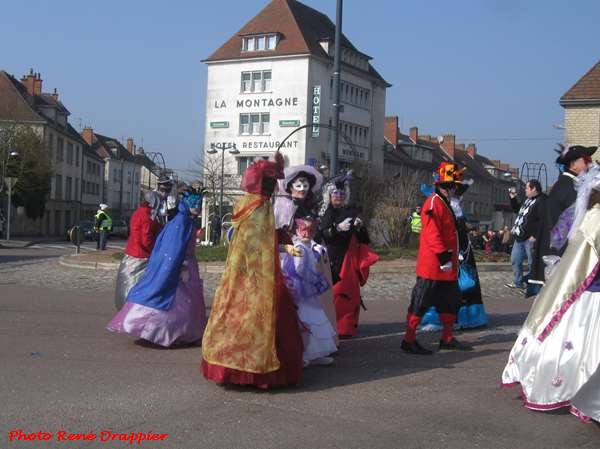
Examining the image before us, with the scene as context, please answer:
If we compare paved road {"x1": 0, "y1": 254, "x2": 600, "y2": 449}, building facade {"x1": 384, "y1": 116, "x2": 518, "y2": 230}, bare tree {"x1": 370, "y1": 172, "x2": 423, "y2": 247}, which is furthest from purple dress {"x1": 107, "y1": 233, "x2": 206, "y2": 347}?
building facade {"x1": 384, "y1": 116, "x2": 518, "y2": 230}

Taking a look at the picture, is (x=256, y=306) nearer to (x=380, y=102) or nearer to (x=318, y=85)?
(x=318, y=85)

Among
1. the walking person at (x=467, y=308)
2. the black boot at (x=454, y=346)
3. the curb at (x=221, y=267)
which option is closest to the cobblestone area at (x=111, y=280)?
the curb at (x=221, y=267)

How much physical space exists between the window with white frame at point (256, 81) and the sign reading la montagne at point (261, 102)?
0.76 metres

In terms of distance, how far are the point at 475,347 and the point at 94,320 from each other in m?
4.76

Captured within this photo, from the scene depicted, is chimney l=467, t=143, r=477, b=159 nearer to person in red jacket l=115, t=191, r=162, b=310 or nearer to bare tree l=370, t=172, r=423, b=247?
bare tree l=370, t=172, r=423, b=247

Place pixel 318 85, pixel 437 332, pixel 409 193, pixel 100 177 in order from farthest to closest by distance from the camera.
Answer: pixel 100 177
pixel 318 85
pixel 409 193
pixel 437 332

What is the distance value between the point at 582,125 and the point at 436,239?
100 ft

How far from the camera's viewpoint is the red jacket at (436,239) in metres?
7.92

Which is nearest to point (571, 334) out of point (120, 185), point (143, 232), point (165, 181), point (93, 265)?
point (143, 232)

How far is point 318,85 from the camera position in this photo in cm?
5878

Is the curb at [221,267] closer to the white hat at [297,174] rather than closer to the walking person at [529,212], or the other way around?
the walking person at [529,212]

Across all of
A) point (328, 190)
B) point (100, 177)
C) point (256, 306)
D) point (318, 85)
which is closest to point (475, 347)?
point (328, 190)

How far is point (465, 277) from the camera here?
9.69 m

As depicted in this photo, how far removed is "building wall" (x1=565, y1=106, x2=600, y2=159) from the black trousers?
29541 mm
